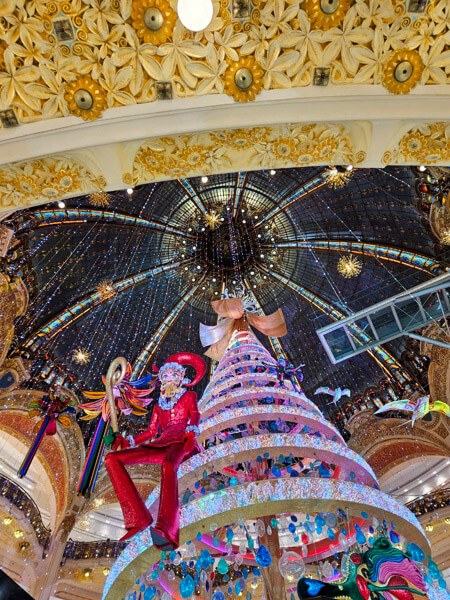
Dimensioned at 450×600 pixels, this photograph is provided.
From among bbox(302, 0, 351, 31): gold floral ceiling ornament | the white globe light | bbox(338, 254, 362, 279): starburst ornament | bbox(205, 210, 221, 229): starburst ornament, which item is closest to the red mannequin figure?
the white globe light

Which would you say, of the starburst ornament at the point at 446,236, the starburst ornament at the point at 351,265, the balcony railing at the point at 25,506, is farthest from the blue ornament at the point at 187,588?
the starburst ornament at the point at 351,265

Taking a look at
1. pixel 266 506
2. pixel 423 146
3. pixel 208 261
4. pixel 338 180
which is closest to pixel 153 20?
pixel 423 146

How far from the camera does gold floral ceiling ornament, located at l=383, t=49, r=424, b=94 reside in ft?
10.8

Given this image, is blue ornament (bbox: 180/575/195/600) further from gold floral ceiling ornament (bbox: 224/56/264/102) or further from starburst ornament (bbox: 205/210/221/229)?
starburst ornament (bbox: 205/210/221/229)

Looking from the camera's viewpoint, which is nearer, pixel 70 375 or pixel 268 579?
pixel 268 579

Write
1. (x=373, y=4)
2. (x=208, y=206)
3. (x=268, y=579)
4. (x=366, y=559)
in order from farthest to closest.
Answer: (x=208, y=206) → (x=268, y=579) → (x=373, y=4) → (x=366, y=559)

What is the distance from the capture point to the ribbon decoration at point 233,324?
7121 mm

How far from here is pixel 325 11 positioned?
318cm

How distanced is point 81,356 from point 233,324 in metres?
5.99

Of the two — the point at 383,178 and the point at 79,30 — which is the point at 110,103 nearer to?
the point at 79,30

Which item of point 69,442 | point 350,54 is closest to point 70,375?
point 69,442

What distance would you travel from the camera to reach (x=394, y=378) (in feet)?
37.7

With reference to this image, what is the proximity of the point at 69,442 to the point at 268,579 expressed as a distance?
9.27 metres

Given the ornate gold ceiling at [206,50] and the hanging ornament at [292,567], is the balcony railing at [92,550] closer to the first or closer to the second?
the hanging ornament at [292,567]
